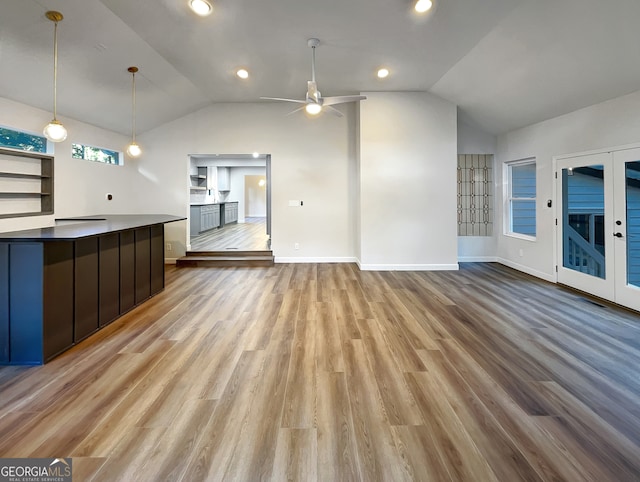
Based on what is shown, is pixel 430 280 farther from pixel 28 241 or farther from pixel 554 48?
pixel 28 241

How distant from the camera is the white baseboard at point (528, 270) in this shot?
5386mm

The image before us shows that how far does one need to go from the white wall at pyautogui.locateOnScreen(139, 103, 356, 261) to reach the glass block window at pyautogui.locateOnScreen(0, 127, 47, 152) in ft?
6.92

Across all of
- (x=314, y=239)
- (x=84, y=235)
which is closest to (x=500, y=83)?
(x=314, y=239)

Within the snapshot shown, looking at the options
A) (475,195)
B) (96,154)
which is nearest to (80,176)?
(96,154)

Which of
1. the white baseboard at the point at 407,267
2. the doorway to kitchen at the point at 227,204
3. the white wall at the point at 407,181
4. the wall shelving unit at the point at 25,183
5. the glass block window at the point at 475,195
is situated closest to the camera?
the wall shelving unit at the point at 25,183

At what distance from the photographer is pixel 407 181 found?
628 centimetres

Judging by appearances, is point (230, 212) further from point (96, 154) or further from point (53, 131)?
point (53, 131)

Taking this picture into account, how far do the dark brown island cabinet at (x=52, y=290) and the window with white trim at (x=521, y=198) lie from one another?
632 cm

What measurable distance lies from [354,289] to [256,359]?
8.17 ft

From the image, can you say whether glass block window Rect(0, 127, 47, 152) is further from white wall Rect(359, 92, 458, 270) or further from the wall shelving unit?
white wall Rect(359, 92, 458, 270)

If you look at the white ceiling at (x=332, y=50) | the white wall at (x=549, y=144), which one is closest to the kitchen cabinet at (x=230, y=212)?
the white ceiling at (x=332, y=50)

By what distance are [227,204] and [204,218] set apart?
298cm

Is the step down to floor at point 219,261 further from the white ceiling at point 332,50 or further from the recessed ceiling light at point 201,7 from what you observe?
the recessed ceiling light at point 201,7

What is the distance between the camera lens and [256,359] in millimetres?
2793
